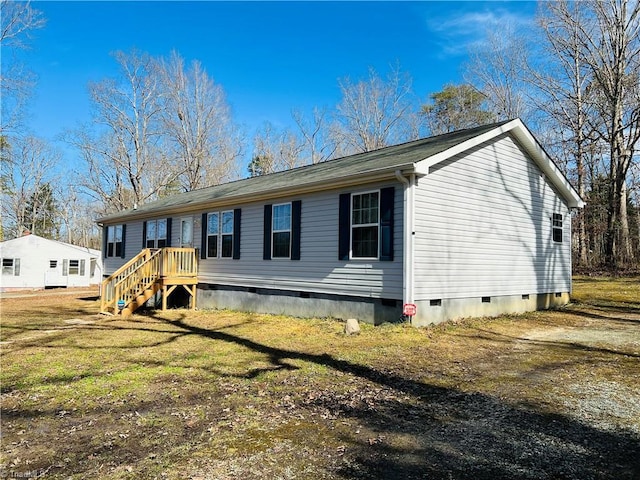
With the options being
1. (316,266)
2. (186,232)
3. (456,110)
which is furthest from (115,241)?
(456,110)

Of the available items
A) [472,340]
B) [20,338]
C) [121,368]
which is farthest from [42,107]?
[472,340]

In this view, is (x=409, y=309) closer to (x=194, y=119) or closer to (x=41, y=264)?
(x=194, y=119)

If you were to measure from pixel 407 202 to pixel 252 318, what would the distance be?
5.28 m

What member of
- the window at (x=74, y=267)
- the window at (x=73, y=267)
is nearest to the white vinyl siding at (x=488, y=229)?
the window at (x=73, y=267)

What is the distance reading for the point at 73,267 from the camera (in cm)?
3109

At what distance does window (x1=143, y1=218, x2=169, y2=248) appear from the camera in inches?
643

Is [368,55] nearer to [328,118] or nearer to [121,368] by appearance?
[328,118]

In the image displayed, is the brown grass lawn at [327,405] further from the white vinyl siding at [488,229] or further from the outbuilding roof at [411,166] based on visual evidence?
the outbuilding roof at [411,166]

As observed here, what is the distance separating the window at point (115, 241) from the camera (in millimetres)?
19305

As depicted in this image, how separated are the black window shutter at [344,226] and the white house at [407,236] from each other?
3cm

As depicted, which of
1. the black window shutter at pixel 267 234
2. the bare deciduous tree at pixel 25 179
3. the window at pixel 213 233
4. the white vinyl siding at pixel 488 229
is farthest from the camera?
the bare deciduous tree at pixel 25 179

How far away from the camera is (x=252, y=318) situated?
11328mm

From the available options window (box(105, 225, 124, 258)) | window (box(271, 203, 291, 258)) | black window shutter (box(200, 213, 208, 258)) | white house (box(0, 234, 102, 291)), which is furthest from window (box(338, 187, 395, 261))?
white house (box(0, 234, 102, 291))

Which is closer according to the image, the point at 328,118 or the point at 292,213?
the point at 292,213
